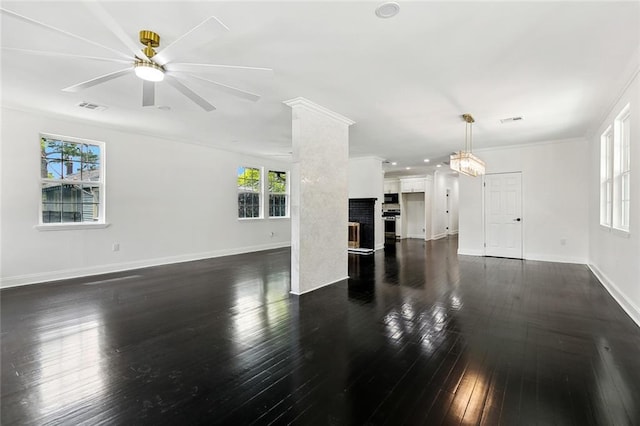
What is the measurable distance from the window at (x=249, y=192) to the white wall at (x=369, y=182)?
2.82 metres

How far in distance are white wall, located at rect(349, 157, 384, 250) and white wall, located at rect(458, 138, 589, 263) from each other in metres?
2.82

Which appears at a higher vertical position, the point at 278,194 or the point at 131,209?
the point at 278,194

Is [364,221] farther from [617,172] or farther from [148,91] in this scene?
[148,91]

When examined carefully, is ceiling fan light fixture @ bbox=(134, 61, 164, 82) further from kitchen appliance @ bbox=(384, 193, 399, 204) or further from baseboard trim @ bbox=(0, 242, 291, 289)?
kitchen appliance @ bbox=(384, 193, 399, 204)

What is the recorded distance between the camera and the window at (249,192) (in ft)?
26.4

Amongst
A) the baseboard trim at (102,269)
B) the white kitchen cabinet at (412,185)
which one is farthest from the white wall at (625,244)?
the baseboard trim at (102,269)

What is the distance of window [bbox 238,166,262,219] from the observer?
8047 mm

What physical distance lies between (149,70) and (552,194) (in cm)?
781

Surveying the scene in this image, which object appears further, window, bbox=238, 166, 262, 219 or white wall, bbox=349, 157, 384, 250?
white wall, bbox=349, 157, 384, 250

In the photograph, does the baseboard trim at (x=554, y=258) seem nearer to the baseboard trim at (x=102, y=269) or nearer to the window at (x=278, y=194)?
the window at (x=278, y=194)

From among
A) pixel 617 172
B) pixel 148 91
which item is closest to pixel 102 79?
pixel 148 91

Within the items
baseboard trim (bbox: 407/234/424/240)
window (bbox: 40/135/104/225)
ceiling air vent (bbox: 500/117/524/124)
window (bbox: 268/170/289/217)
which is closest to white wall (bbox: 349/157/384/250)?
window (bbox: 268/170/289/217)

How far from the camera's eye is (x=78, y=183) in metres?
5.19

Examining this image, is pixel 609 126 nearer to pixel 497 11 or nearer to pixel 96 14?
pixel 497 11
